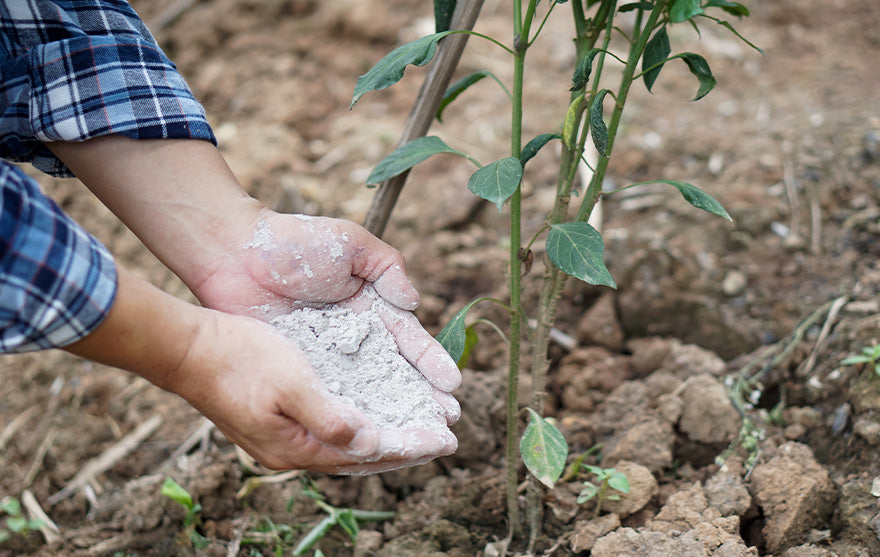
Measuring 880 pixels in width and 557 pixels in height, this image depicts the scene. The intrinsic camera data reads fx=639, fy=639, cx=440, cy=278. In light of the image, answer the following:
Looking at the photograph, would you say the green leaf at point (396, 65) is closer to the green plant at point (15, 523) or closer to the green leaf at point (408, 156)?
the green leaf at point (408, 156)

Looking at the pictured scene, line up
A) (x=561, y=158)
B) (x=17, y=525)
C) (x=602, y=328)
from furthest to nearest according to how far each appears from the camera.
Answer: (x=602, y=328) < (x=17, y=525) < (x=561, y=158)

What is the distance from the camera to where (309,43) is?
370 cm

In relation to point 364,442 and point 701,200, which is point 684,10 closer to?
point 701,200

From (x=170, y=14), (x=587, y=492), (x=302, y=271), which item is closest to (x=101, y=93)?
(x=302, y=271)

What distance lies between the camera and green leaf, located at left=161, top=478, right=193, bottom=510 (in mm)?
1508

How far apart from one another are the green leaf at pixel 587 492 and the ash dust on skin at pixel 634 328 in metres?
0.07

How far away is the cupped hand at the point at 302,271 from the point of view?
1.35 meters

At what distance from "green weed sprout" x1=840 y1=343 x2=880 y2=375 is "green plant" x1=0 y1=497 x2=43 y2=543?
6.78ft

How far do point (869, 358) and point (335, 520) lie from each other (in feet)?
4.35

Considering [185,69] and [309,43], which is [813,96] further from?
[185,69]

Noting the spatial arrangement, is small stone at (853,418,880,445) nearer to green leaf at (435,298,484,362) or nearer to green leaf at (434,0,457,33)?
green leaf at (435,298,484,362)

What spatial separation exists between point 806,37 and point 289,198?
2772mm

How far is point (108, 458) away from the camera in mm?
1884

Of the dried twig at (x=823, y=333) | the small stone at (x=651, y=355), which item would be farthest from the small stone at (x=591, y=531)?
the dried twig at (x=823, y=333)
